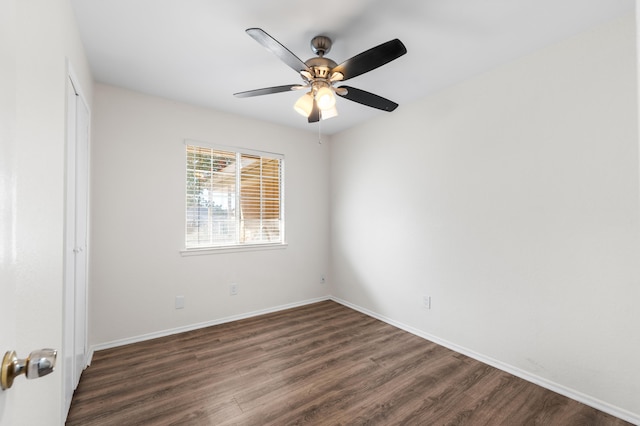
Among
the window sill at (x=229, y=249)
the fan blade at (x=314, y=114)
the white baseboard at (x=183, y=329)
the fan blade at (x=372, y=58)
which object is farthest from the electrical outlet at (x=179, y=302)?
the fan blade at (x=372, y=58)

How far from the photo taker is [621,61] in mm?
1828

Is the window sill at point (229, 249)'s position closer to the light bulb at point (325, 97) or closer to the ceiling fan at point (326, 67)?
the ceiling fan at point (326, 67)

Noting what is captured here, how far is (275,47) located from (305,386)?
7.65ft

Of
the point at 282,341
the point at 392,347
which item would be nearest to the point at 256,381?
the point at 282,341

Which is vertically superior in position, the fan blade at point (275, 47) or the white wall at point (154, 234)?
the fan blade at point (275, 47)

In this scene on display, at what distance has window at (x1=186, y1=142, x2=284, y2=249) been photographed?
3258 millimetres

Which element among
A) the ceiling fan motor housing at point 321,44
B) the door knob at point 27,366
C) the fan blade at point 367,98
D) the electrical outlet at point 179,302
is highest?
the ceiling fan motor housing at point 321,44

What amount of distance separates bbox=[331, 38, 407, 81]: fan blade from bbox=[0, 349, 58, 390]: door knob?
1.74 metres

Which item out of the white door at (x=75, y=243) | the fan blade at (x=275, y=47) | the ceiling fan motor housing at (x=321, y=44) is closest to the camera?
the fan blade at (x=275, y=47)

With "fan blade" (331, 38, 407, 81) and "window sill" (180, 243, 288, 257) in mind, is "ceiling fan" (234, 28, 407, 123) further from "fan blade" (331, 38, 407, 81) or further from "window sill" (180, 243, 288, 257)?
"window sill" (180, 243, 288, 257)

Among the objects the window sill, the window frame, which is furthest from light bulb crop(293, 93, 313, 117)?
the window sill

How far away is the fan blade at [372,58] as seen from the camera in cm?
152

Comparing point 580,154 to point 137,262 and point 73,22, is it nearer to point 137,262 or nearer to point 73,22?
point 73,22

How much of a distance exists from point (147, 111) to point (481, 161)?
334 centimetres
